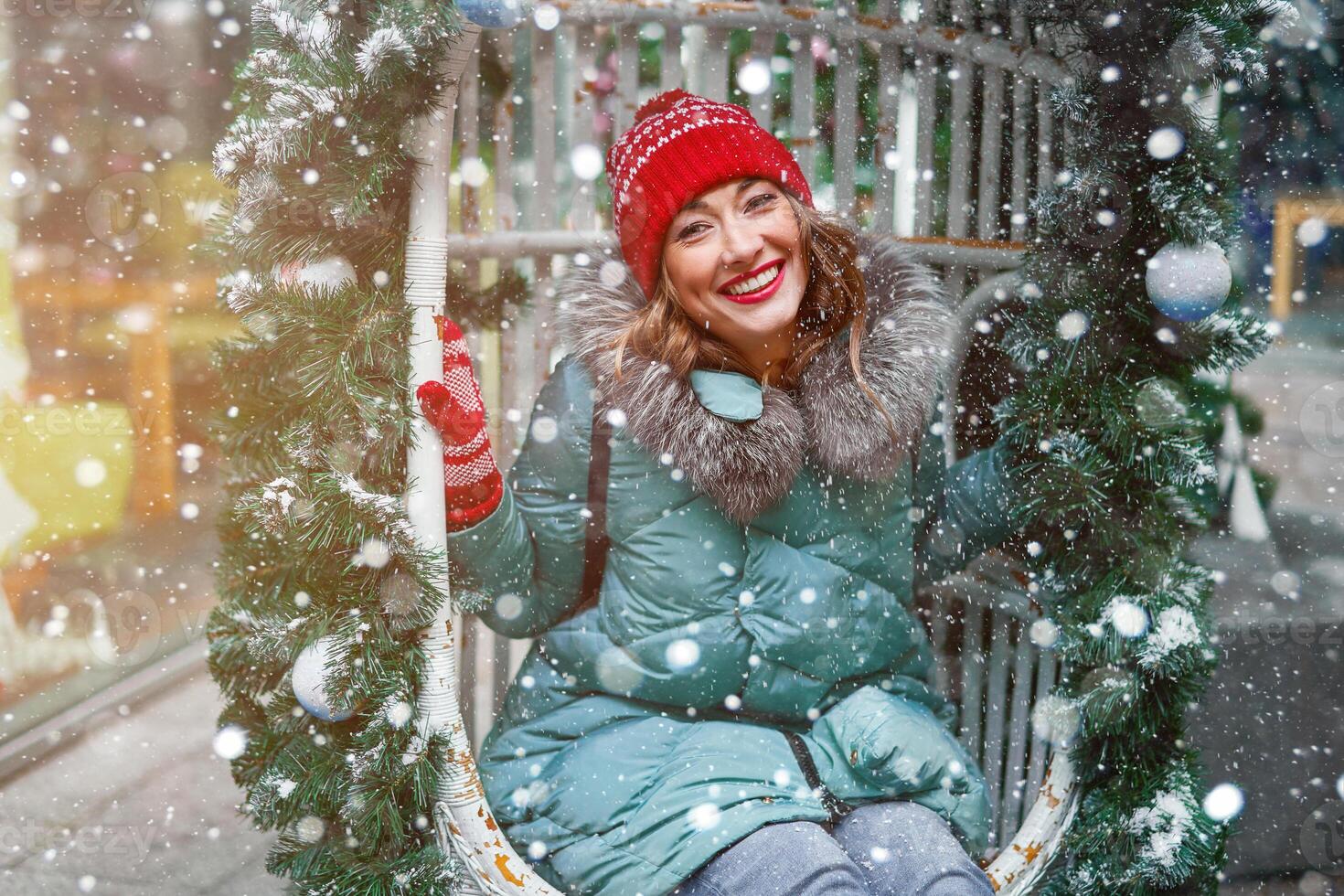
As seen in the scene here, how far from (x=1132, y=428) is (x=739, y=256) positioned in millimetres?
682

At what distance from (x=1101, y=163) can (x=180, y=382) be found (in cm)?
340

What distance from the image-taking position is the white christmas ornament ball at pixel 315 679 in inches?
50.8

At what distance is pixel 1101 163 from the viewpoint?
1.51 meters

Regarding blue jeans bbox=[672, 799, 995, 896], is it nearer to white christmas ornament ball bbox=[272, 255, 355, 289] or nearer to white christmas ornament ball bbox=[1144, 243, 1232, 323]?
white christmas ornament ball bbox=[1144, 243, 1232, 323]

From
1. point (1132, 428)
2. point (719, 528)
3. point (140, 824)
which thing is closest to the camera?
point (1132, 428)

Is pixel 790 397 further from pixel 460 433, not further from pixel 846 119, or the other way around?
pixel 846 119

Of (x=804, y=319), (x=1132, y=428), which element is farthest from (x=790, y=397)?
(x=1132, y=428)

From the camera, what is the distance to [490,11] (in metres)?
1.22

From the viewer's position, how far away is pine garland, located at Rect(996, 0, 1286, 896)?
1.44 meters

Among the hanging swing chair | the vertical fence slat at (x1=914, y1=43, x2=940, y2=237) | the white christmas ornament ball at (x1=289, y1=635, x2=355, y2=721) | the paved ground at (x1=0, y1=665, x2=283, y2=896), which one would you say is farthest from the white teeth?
the paved ground at (x1=0, y1=665, x2=283, y2=896)

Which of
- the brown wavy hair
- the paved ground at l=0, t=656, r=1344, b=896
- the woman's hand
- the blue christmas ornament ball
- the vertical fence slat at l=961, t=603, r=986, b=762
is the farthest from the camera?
the paved ground at l=0, t=656, r=1344, b=896

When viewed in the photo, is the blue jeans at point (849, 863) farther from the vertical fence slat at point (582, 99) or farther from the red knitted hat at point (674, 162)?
the vertical fence slat at point (582, 99)

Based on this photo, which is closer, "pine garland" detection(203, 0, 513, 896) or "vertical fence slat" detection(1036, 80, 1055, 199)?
"pine garland" detection(203, 0, 513, 896)

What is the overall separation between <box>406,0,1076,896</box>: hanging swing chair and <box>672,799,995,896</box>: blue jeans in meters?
0.59
